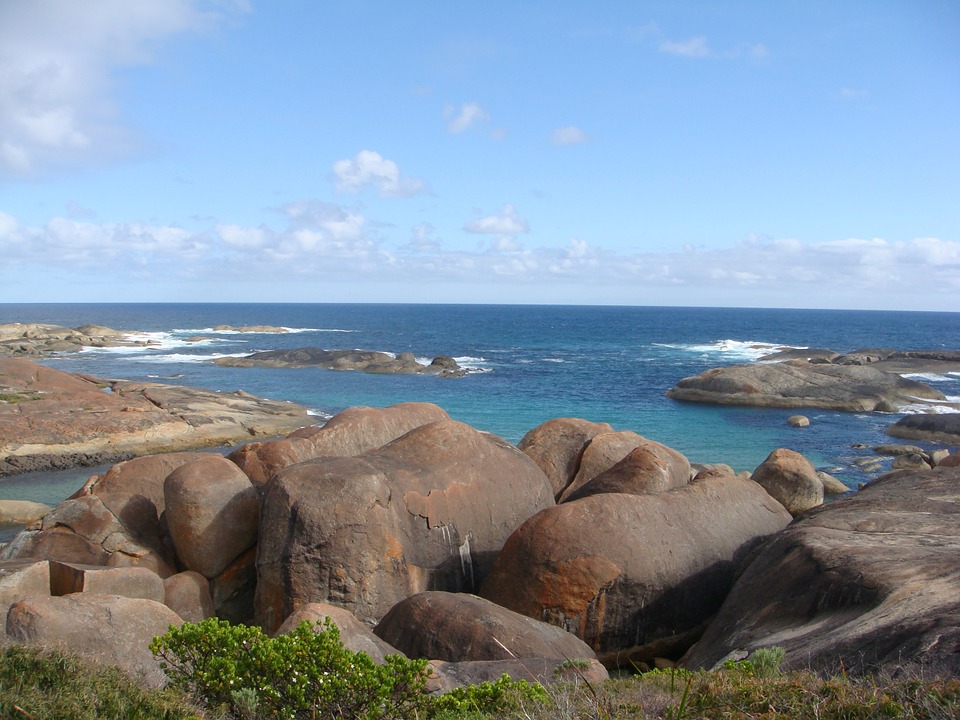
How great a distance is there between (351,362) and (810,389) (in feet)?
113

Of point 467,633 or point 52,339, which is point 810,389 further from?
point 52,339

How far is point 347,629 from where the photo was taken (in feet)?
32.5

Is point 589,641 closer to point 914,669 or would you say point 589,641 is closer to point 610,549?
point 610,549

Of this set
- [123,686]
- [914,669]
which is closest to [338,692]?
[123,686]

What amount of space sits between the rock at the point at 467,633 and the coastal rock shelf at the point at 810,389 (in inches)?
1583

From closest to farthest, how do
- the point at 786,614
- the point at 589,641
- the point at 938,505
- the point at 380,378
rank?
the point at 786,614, the point at 589,641, the point at 938,505, the point at 380,378

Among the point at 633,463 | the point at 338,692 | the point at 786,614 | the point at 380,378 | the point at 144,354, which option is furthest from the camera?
the point at 144,354

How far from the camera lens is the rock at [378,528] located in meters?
12.7

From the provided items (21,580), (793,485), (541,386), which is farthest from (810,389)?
(21,580)

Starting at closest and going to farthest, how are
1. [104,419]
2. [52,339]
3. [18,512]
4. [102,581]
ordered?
[102,581] → [18,512] → [104,419] → [52,339]

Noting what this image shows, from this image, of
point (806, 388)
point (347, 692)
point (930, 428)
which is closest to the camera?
point (347, 692)

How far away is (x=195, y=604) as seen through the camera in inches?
547

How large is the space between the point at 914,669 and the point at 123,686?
7.57m

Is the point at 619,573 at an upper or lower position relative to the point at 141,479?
lower
